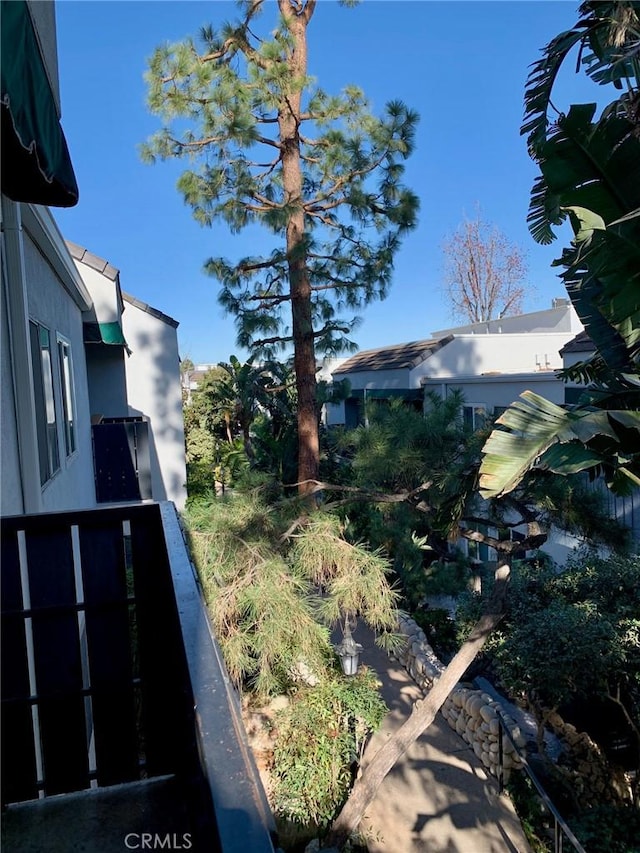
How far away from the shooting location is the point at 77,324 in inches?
397

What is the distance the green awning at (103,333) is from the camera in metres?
11.3

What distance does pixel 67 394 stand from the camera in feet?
26.8

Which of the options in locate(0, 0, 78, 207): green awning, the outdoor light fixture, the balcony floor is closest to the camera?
locate(0, 0, 78, 207): green awning

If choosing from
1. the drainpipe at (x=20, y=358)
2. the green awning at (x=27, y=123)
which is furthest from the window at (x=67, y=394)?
the green awning at (x=27, y=123)

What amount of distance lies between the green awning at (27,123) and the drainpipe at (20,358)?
1683mm

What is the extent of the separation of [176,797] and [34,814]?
586 mm

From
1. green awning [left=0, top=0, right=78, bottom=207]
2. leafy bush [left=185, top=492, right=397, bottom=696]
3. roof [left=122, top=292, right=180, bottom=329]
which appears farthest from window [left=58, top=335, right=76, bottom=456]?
roof [left=122, top=292, right=180, bottom=329]

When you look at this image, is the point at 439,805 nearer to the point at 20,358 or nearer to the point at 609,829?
the point at 609,829

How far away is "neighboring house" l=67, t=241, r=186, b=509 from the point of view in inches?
575

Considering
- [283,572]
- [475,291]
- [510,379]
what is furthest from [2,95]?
[475,291]

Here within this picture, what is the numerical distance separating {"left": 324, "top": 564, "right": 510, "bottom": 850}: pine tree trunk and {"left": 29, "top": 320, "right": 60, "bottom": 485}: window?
5.57 metres

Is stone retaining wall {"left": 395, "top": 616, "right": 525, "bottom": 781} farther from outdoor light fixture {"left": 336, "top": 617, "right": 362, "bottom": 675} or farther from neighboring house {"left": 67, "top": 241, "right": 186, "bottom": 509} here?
neighboring house {"left": 67, "top": 241, "right": 186, "bottom": 509}

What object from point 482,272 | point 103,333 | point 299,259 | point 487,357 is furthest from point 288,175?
point 482,272

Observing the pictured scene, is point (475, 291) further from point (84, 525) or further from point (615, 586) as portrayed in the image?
point (84, 525)
